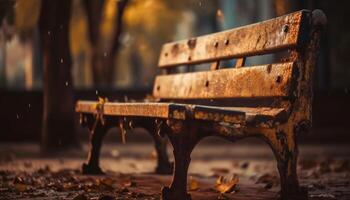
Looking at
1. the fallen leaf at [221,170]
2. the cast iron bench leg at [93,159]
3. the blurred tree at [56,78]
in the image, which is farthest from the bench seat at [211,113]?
the blurred tree at [56,78]

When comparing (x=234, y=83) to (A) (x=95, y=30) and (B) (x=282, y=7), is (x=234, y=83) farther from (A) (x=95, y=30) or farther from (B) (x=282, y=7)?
(A) (x=95, y=30)

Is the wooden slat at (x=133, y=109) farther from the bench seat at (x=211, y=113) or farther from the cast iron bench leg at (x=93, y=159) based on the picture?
the cast iron bench leg at (x=93, y=159)

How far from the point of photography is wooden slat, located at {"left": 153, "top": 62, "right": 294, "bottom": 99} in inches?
180

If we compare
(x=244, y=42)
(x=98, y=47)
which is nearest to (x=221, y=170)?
(x=244, y=42)

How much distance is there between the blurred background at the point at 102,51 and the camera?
10.1 m

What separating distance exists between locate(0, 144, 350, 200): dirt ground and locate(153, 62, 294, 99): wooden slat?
741 mm

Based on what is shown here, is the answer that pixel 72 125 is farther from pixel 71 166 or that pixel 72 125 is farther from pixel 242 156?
pixel 242 156

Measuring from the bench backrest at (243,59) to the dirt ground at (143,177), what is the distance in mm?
763

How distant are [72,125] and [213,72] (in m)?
5.00

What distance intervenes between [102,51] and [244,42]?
12.7 m

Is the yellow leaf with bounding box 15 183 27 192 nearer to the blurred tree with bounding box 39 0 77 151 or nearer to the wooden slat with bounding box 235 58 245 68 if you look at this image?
the wooden slat with bounding box 235 58 245 68

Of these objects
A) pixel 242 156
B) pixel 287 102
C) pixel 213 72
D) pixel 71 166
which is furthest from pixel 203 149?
pixel 287 102

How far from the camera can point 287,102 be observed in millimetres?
4523

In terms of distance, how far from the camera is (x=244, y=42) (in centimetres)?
526
